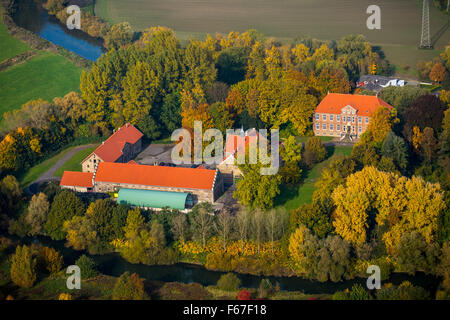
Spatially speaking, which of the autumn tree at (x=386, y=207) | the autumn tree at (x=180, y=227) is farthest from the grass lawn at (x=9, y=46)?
the autumn tree at (x=386, y=207)

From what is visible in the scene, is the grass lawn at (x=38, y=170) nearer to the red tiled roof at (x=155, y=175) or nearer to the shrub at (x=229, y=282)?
the red tiled roof at (x=155, y=175)

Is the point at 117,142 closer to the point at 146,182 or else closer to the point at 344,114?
the point at 146,182

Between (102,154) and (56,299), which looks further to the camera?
(102,154)

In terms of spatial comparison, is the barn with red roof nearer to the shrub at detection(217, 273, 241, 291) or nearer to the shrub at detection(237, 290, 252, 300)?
the shrub at detection(217, 273, 241, 291)

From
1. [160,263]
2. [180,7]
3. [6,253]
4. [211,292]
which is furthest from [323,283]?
[180,7]

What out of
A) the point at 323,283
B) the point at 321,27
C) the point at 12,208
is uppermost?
the point at 321,27

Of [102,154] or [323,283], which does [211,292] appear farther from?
[102,154]

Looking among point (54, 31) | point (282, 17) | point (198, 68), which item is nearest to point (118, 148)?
point (198, 68)
